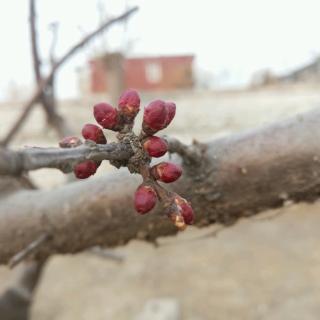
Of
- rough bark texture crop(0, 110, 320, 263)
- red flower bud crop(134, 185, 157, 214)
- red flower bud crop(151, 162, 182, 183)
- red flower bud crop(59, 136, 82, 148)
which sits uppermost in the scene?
red flower bud crop(59, 136, 82, 148)

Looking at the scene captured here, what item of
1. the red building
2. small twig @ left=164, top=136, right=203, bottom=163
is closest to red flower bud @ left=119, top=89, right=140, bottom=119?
small twig @ left=164, top=136, right=203, bottom=163

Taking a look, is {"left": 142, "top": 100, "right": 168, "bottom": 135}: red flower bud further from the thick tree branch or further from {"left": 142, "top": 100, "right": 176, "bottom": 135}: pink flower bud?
the thick tree branch

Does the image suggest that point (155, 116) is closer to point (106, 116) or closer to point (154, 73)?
point (106, 116)

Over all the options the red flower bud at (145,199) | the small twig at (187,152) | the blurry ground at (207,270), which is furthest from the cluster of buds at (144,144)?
the blurry ground at (207,270)

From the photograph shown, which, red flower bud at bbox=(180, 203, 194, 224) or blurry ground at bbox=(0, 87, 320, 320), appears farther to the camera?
blurry ground at bbox=(0, 87, 320, 320)

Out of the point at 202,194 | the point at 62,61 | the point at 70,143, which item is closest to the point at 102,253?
the point at 62,61

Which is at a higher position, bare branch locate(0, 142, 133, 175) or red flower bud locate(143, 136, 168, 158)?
bare branch locate(0, 142, 133, 175)
